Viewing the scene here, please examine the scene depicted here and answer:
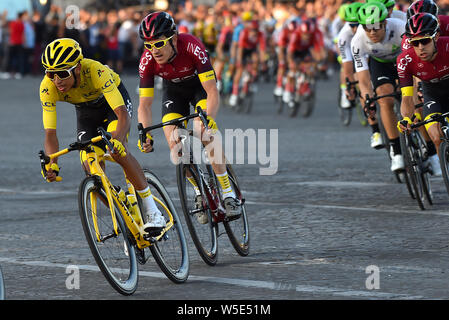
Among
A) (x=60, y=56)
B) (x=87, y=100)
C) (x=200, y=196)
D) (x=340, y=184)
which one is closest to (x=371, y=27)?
(x=340, y=184)

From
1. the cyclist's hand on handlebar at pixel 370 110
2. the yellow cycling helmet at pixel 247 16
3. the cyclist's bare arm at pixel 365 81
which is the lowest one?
the cyclist's hand on handlebar at pixel 370 110

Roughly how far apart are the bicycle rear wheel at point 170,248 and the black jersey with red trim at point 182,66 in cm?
122

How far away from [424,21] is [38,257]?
3.85 metres

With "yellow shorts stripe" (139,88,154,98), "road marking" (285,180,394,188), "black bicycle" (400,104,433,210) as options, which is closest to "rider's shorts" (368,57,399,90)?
"road marking" (285,180,394,188)

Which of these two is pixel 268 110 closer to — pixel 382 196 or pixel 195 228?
pixel 382 196

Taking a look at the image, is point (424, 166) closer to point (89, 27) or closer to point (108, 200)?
point (108, 200)

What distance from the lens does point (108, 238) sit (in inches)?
292

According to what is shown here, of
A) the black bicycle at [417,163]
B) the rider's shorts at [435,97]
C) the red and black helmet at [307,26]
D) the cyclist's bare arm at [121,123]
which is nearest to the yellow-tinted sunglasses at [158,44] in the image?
the cyclist's bare arm at [121,123]

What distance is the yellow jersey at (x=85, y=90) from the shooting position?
8.04 metres

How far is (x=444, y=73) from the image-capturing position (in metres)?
10.4

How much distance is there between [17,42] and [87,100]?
96.4 ft

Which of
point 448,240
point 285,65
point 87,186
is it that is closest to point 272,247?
point 448,240

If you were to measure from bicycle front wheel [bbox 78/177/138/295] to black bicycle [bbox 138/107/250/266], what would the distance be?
3.00 ft

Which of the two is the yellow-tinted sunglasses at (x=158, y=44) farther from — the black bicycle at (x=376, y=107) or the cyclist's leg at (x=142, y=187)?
the black bicycle at (x=376, y=107)
